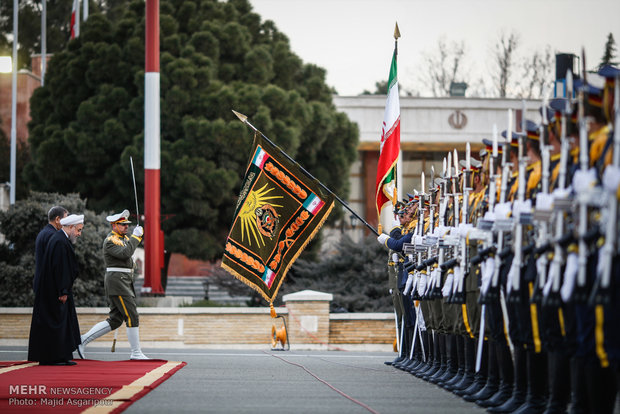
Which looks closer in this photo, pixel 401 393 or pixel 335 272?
pixel 401 393

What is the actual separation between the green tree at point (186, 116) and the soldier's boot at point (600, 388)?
2131cm

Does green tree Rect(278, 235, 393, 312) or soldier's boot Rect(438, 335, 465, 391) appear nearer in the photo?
soldier's boot Rect(438, 335, 465, 391)

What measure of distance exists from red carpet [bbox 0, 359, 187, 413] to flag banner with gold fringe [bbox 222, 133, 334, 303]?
205cm

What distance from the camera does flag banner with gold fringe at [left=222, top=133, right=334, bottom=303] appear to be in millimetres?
14648

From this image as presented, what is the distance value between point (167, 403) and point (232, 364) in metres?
5.72

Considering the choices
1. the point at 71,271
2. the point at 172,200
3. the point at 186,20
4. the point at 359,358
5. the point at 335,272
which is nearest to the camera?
the point at 71,271

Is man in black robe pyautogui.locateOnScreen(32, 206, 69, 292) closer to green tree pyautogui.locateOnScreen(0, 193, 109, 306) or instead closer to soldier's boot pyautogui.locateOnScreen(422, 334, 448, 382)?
soldier's boot pyautogui.locateOnScreen(422, 334, 448, 382)

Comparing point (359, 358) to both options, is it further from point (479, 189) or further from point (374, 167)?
point (374, 167)

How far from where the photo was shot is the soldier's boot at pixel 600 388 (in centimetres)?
655

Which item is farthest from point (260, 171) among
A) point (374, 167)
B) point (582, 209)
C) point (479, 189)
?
point (374, 167)

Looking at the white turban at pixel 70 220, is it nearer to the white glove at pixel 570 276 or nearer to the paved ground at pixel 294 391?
the paved ground at pixel 294 391

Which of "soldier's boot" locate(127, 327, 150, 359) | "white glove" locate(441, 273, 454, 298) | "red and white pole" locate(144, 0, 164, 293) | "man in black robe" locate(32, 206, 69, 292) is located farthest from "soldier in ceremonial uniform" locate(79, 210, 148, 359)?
"red and white pole" locate(144, 0, 164, 293)

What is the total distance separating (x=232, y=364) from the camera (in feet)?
46.5

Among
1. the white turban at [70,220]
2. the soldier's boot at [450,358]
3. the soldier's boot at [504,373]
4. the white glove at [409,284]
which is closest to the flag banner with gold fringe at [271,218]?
the white glove at [409,284]
